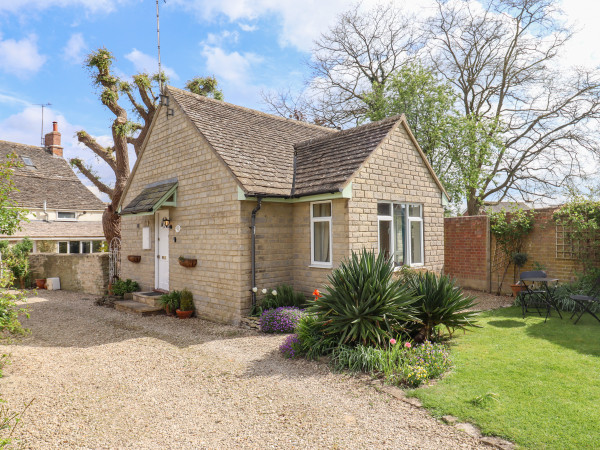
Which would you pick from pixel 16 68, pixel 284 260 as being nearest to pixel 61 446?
pixel 284 260

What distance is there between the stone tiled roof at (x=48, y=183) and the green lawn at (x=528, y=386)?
89.5 feet

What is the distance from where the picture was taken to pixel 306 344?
22.8ft

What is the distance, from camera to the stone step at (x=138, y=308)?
1120cm

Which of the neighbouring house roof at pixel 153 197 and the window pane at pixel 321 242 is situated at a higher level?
the neighbouring house roof at pixel 153 197

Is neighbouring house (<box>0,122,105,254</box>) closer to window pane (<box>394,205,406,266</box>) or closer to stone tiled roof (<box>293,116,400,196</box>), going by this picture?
stone tiled roof (<box>293,116,400,196</box>)

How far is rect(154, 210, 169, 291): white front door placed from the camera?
12336mm

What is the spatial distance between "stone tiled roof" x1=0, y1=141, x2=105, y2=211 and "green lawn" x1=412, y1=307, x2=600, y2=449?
27287 millimetres

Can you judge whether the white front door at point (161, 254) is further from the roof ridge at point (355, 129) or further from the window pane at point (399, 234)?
the window pane at point (399, 234)

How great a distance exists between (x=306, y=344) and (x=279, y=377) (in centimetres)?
108

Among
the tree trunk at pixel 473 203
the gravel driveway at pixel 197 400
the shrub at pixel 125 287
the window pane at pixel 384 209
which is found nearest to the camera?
the gravel driveway at pixel 197 400

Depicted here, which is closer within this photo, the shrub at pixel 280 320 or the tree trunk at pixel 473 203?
the shrub at pixel 280 320

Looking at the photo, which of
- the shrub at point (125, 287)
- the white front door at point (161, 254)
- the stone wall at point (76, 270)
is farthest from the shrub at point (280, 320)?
the stone wall at point (76, 270)

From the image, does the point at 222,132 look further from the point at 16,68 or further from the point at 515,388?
the point at 515,388

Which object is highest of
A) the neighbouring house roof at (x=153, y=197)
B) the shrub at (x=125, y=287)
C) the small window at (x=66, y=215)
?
the small window at (x=66, y=215)
